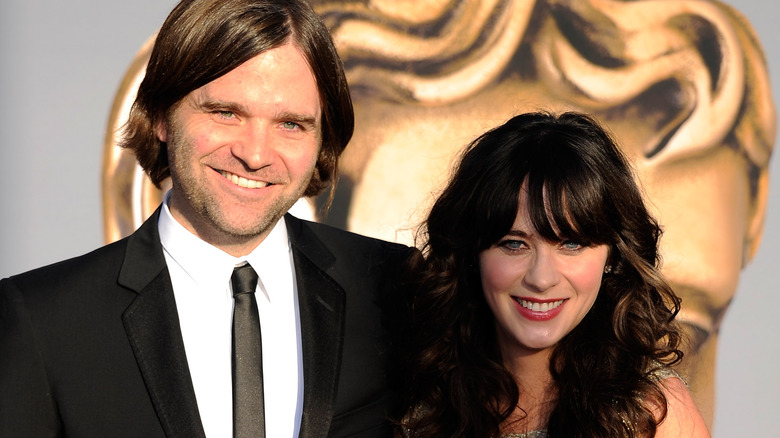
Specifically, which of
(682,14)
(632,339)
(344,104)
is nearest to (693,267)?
(682,14)

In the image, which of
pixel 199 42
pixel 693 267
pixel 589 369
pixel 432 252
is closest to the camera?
pixel 199 42

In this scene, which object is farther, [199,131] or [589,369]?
[589,369]

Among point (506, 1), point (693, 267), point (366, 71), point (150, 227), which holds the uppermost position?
point (506, 1)

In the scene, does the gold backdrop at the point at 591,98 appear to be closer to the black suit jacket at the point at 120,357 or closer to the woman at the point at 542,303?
Answer: the woman at the point at 542,303

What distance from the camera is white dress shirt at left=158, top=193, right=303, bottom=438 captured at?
171cm

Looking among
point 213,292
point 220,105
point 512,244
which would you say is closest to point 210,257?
point 213,292

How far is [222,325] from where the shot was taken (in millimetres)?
1747

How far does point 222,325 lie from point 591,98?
149cm

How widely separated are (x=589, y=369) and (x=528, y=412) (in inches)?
6.7

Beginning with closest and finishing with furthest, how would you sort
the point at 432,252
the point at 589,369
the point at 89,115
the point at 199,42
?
1. the point at 199,42
2. the point at 589,369
3. the point at 432,252
4. the point at 89,115

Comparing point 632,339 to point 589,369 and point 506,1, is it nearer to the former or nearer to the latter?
point 589,369

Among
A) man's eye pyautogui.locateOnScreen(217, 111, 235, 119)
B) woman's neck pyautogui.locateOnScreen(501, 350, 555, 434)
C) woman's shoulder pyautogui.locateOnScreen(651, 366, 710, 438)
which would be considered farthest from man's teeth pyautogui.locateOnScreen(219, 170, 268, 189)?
woman's shoulder pyautogui.locateOnScreen(651, 366, 710, 438)

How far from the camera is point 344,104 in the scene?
1947 millimetres

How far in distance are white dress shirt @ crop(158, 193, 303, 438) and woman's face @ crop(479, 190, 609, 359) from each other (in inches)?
17.1
